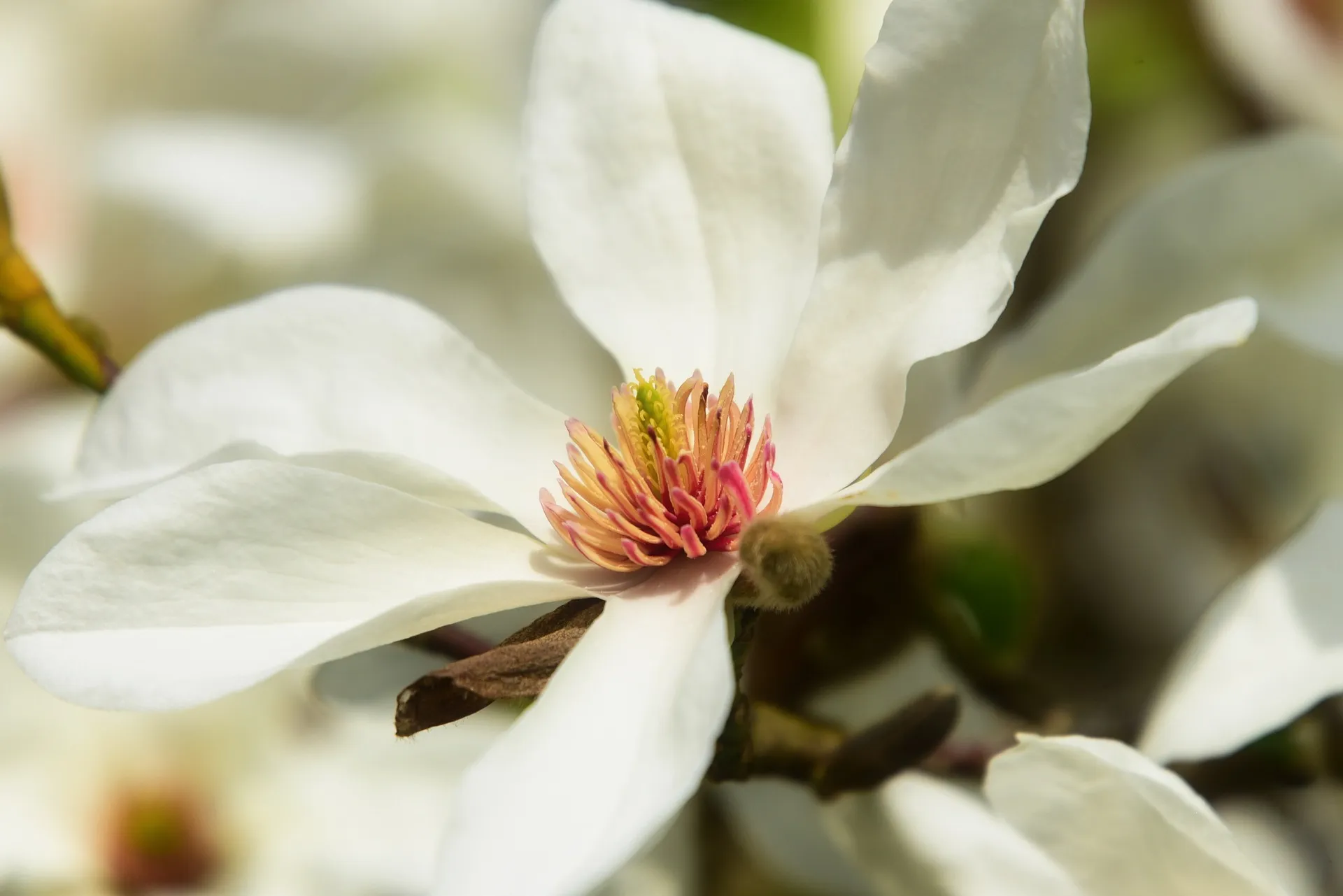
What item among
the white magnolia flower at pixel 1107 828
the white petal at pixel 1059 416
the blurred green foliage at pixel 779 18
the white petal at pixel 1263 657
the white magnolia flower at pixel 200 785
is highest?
the blurred green foliage at pixel 779 18

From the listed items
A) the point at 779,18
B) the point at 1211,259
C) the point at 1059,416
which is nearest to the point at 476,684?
the point at 1059,416

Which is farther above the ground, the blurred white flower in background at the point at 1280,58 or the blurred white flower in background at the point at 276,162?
the blurred white flower in background at the point at 1280,58

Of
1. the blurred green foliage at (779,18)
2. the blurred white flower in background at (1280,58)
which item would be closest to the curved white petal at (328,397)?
the blurred green foliage at (779,18)

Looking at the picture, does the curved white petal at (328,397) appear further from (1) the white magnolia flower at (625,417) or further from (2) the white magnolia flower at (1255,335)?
(2) the white magnolia flower at (1255,335)

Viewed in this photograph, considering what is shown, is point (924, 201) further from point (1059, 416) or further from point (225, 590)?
point (225, 590)

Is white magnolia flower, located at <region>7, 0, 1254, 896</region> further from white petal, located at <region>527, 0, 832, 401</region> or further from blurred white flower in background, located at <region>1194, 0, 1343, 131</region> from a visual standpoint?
blurred white flower in background, located at <region>1194, 0, 1343, 131</region>

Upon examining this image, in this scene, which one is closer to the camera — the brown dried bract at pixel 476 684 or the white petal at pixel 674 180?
the brown dried bract at pixel 476 684

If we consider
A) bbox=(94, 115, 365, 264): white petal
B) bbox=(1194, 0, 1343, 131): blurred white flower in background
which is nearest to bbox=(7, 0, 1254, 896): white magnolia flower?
bbox=(94, 115, 365, 264): white petal
